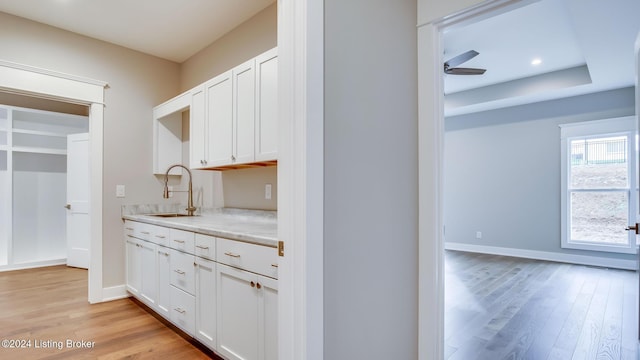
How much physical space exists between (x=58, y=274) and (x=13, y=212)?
1.17 m

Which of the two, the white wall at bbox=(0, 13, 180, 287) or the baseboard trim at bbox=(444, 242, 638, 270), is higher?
the white wall at bbox=(0, 13, 180, 287)

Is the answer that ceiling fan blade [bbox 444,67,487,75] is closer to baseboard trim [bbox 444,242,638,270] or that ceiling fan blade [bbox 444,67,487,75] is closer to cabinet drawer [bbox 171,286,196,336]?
baseboard trim [bbox 444,242,638,270]

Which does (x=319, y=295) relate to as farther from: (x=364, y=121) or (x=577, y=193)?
(x=577, y=193)

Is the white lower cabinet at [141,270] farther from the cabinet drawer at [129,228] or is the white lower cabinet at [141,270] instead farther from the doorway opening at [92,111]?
the doorway opening at [92,111]

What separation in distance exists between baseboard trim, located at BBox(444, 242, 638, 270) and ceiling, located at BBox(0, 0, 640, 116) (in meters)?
2.51

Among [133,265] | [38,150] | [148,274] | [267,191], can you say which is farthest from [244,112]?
[38,150]

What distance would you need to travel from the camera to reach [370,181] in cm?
142

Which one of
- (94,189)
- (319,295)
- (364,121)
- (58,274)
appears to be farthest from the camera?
(58,274)

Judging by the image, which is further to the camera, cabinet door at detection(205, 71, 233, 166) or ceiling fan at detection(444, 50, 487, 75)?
ceiling fan at detection(444, 50, 487, 75)

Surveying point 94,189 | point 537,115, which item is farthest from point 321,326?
point 537,115

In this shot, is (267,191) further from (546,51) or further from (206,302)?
(546,51)

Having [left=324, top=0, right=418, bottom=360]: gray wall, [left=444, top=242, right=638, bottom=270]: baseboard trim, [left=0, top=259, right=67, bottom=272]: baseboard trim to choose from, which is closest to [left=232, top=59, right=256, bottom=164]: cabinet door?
[left=324, top=0, right=418, bottom=360]: gray wall

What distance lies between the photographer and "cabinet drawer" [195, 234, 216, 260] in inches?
81.4

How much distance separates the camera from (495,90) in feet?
17.4
